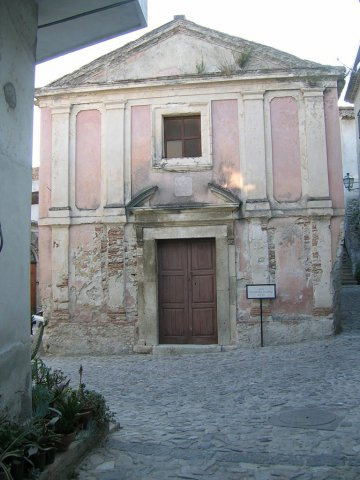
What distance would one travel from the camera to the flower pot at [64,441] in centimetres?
339

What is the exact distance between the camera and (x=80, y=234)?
995cm

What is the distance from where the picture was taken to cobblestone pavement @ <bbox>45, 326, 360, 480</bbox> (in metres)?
3.60

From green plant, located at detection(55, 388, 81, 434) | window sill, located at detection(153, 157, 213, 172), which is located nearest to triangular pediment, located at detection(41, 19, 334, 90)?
window sill, located at detection(153, 157, 213, 172)

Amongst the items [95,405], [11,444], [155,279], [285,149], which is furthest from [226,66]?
[11,444]

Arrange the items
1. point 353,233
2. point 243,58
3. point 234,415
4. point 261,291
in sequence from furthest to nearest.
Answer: point 353,233, point 243,58, point 261,291, point 234,415

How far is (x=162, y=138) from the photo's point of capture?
32.9 feet

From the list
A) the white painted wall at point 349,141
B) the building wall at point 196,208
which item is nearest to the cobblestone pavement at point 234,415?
the building wall at point 196,208

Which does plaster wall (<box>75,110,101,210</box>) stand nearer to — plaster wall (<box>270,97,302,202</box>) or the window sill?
the window sill

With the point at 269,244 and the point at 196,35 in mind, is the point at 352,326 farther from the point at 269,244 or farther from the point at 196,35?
the point at 196,35

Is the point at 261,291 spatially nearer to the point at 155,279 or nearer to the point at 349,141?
the point at 155,279

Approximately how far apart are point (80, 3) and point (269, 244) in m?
6.43

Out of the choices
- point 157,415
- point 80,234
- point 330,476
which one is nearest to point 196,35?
point 80,234

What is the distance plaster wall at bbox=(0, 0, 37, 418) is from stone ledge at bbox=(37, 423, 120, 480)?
0.44 meters

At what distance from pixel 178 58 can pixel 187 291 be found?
488cm
